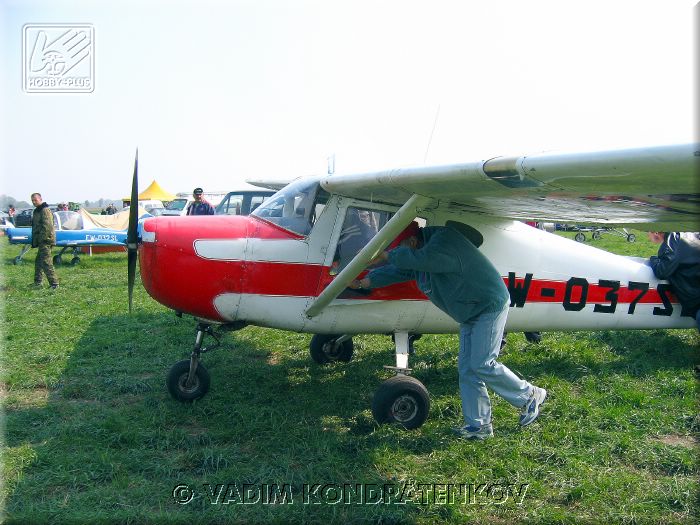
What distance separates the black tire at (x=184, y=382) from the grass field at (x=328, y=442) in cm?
11

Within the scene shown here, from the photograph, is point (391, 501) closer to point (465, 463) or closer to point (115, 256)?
point (465, 463)

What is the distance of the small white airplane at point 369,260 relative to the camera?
14.6ft

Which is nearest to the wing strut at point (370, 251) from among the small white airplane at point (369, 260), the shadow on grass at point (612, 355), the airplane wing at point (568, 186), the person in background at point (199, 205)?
the small white airplane at point (369, 260)

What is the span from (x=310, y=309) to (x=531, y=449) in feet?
7.06

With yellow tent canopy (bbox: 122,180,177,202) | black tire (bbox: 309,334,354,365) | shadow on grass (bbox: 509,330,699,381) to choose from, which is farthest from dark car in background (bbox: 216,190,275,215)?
yellow tent canopy (bbox: 122,180,177,202)

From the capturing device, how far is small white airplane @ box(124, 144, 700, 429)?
4.44 m

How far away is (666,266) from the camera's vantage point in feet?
21.1

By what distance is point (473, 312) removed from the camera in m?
4.65

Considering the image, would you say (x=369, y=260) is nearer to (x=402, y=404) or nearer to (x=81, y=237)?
(x=402, y=404)

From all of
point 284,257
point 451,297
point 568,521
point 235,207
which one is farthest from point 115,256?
point 568,521

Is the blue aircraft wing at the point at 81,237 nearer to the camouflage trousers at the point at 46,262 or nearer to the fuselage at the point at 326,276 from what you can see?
the camouflage trousers at the point at 46,262

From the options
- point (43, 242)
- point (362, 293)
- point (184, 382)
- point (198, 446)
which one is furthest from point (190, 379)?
point (43, 242)

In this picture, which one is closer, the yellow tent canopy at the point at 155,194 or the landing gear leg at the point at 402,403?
the landing gear leg at the point at 402,403

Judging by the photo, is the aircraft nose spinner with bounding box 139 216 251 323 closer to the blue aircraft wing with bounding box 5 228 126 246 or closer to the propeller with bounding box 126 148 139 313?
the propeller with bounding box 126 148 139 313
